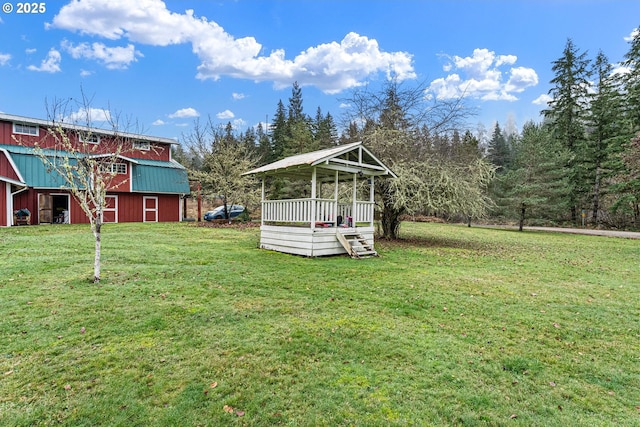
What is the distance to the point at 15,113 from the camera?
1773cm

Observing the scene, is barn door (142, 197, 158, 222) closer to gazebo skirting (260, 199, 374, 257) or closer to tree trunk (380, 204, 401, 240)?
gazebo skirting (260, 199, 374, 257)

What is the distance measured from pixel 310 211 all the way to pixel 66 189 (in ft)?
40.7

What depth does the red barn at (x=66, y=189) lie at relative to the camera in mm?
16141

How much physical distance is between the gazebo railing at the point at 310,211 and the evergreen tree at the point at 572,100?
2269cm

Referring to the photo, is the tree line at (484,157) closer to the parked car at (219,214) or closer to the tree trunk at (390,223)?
the tree trunk at (390,223)

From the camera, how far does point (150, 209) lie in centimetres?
2095

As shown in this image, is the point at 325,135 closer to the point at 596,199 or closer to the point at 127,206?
the point at 127,206

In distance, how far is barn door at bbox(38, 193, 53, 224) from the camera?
17.6 metres

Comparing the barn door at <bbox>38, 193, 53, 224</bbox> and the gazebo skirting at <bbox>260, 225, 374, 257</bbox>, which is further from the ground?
the barn door at <bbox>38, 193, 53, 224</bbox>

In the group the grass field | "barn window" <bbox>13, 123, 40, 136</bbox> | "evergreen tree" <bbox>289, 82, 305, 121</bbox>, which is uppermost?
"evergreen tree" <bbox>289, 82, 305, 121</bbox>

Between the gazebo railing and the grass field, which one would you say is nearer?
the grass field

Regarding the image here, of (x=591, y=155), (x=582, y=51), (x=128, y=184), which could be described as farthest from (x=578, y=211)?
(x=128, y=184)

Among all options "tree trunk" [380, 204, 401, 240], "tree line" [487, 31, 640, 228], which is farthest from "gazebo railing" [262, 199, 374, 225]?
"tree line" [487, 31, 640, 228]

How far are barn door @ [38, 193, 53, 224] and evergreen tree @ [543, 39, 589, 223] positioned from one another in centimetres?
3559
